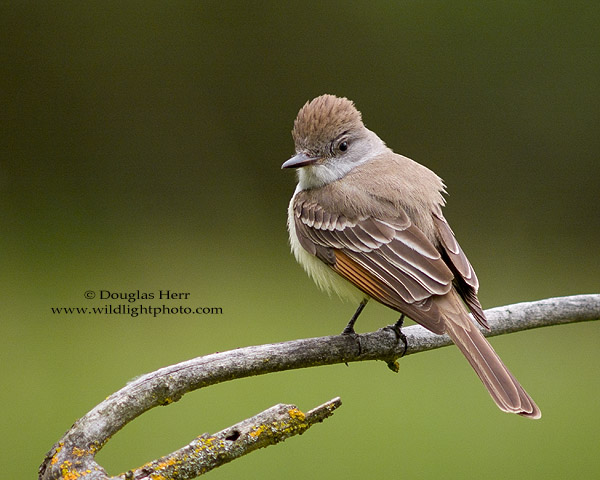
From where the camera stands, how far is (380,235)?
2.43m

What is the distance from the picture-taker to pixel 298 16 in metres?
4.32

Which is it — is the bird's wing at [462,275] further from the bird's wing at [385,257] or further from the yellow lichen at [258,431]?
the yellow lichen at [258,431]

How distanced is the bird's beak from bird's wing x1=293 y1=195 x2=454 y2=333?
0.44 feet

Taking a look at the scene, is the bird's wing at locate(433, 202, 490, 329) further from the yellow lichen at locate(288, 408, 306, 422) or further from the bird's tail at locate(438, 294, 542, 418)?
the yellow lichen at locate(288, 408, 306, 422)

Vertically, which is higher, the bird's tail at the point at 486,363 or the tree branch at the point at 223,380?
the tree branch at the point at 223,380

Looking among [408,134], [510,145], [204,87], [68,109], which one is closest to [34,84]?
[68,109]

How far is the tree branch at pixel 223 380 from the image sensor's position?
1.59m

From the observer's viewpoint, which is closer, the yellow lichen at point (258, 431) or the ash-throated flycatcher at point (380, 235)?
the yellow lichen at point (258, 431)

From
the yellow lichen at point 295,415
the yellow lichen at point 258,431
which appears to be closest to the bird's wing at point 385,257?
the yellow lichen at point 295,415

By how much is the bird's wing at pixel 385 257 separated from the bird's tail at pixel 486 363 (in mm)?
47

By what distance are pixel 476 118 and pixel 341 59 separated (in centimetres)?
93

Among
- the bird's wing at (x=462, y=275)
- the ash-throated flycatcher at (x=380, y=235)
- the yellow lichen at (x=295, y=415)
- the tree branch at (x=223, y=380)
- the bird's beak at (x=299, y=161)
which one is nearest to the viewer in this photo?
the tree branch at (x=223, y=380)

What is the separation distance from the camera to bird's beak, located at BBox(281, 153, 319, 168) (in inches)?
104

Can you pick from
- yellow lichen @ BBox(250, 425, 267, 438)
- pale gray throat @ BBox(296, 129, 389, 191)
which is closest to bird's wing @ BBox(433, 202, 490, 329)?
pale gray throat @ BBox(296, 129, 389, 191)
